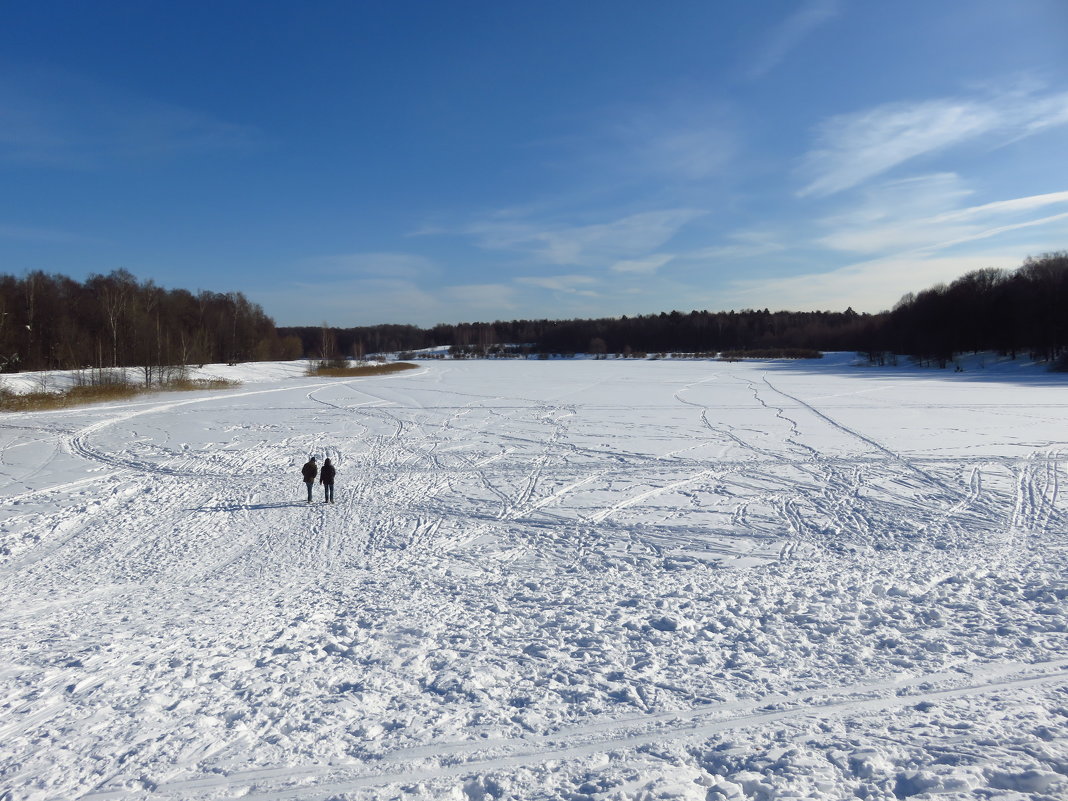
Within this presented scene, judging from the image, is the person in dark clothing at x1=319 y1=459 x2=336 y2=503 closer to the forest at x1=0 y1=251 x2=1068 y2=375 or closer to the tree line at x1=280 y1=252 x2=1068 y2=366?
the forest at x1=0 y1=251 x2=1068 y2=375

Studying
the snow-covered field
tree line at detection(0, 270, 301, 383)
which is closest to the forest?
tree line at detection(0, 270, 301, 383)

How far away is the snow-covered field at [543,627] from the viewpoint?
4.00 meters

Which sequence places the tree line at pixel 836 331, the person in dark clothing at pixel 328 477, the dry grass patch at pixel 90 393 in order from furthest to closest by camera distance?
the tree line at pixel 836 331 < the dry grass patch at pixel 90 393 < the person in dark clothing at pixel 328 477

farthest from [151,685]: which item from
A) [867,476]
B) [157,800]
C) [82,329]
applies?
[82,329]

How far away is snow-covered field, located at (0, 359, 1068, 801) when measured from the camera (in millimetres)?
4004

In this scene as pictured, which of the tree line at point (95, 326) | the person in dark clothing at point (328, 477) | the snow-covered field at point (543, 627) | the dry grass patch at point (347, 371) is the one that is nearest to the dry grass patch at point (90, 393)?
Result: the tree line at point (95, 326)

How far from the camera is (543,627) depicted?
6199mm

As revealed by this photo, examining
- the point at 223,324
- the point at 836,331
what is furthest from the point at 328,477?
the point at 836,331

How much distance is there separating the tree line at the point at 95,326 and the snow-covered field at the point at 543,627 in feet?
94.2

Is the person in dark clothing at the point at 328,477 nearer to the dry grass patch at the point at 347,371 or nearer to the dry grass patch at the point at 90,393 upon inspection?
the dry grass patch at the point at 90,393

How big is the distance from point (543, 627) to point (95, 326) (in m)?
54.6

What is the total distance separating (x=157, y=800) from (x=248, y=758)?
0.54 m

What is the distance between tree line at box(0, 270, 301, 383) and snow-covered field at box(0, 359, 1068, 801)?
1130 inches

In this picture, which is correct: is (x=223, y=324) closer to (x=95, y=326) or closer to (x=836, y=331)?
(x=95, y=326)
